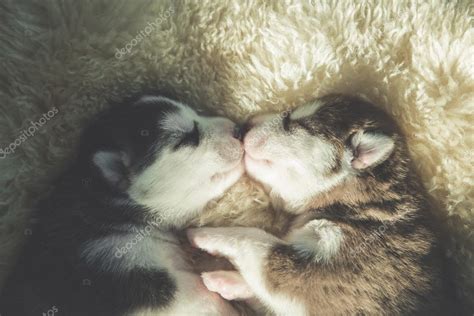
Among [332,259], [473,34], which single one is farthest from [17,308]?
[473,34]

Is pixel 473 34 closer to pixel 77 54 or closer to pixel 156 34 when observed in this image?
pixel 156 34

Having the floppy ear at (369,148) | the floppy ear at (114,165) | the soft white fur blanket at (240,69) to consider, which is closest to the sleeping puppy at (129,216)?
the floppy ear at (114,165)

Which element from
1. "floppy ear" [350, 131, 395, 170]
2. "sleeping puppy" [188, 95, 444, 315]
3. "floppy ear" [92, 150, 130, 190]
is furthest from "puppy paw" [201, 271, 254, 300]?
"floppy ear" [350, 131, 395, 170]

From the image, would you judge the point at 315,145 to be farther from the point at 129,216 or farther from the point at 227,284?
the point at 129,216

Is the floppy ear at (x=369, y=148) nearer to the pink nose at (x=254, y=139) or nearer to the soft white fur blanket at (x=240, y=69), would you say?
the soft white fur blanket at (x=240, y=69)

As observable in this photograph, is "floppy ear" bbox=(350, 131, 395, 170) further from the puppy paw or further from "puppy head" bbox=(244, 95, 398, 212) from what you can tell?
the puppy paw

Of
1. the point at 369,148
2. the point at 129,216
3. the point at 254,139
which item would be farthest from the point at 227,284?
the point at 369,148
